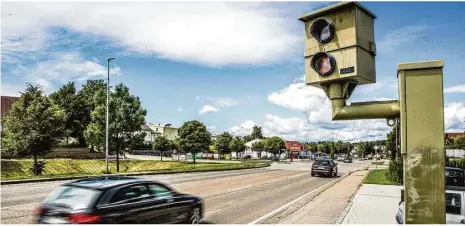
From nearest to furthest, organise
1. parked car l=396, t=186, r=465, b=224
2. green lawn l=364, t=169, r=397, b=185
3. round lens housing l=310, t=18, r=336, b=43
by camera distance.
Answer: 1. round lens housing l=310, t=18, r=336, b=43
2. parked car l=396, t=186, r=465, b=224
3. green lawn l=364, t=169, r=397, b=185

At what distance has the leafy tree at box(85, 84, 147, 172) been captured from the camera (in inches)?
1441

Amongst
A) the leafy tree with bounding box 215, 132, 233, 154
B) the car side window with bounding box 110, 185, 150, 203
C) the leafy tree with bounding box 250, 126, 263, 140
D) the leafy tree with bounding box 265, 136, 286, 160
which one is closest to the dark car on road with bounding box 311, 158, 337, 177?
the car side window with bounding box 110, 185, 150, 203

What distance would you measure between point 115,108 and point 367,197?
27.0 m

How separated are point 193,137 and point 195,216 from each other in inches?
1732

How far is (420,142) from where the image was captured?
271cm

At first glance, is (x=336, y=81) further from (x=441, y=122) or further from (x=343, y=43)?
(x=441, y=122)

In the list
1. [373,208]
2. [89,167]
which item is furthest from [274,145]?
[373,208]

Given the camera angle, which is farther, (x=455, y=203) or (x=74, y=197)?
(x=455, y=203)

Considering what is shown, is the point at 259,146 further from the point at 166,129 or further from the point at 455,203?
the point at 455,203

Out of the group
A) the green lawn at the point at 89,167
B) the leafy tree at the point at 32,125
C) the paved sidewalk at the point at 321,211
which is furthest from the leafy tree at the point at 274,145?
the paved sidewalk at the point at 321,211

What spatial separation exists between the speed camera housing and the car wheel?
20.9ft

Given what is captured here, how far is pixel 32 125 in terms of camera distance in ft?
89.5

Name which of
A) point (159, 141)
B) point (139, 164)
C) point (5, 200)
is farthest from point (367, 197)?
point (159, 141)

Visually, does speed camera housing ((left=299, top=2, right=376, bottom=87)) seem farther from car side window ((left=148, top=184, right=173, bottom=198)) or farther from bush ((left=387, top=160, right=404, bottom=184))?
bush ((left=387, top=160, right=404, bottom=184))
